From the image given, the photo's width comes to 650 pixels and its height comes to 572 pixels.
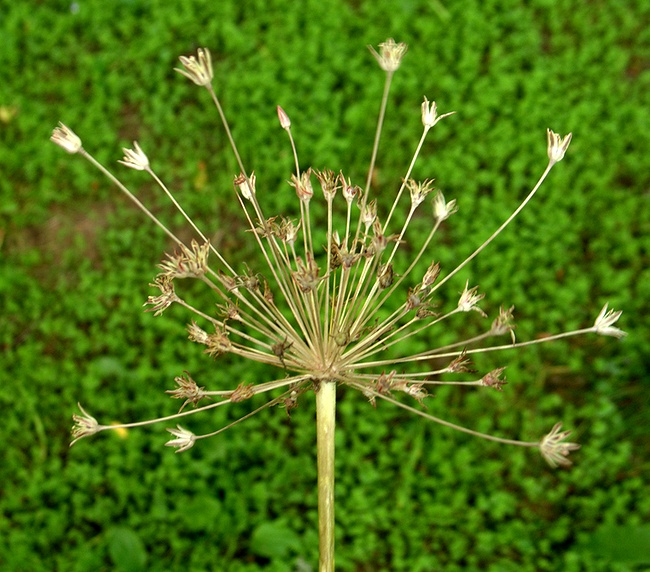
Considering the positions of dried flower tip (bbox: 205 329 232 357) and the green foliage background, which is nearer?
dried flower tip (bbox: 205 329 232 357)

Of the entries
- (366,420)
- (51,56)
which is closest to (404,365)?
(366,420)

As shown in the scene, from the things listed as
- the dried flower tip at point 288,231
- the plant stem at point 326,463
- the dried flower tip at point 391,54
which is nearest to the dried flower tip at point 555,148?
the dried flower tip at point 391,54

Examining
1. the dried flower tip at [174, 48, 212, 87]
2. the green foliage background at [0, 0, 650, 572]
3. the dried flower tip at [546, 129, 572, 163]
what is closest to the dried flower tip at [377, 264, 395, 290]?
the dried flower tip at [546, 129, 572, 163]

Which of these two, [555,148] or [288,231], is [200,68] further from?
[555,148]

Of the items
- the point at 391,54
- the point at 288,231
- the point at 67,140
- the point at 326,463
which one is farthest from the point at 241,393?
the point at 391,54

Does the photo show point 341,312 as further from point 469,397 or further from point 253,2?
point 253,2

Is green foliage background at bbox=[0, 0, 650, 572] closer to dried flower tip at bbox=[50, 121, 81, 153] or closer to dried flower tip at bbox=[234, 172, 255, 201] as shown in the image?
dried flower tip at bbox=[234, 172, 255, 201]
